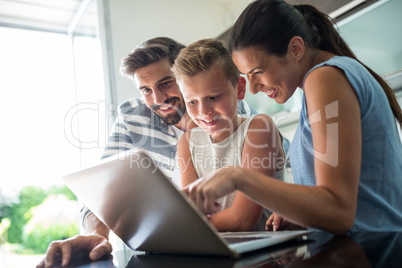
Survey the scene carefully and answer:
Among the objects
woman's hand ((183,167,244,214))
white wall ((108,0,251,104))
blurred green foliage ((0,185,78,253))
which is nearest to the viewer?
woman's hand ((183,167,244,214))

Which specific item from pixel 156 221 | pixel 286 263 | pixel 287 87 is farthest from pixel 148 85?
pixel 286 263

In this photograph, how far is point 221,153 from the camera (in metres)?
1.25

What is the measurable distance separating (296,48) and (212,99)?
334 mm

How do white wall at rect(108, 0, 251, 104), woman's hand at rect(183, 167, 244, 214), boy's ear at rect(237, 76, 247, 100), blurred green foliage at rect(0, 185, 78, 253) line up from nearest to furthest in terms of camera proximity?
woman's hand at rect(183, 167, 244, 214) → boy's ear at rect(237, 76, 247, 100) → white wall at rect(108, 0, 251, 104) → blurred green foliage at rect(0, 185, 78, 253)

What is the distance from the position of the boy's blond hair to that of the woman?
143mm

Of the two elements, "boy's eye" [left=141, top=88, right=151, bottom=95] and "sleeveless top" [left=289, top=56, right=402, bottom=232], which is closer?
"sleeveless top" [left=289, top=56, right=402, bottom=232]

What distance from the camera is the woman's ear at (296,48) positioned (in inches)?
38.1

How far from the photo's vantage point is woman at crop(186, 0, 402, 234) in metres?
0.62

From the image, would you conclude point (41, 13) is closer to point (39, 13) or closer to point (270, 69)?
point (39, 13)

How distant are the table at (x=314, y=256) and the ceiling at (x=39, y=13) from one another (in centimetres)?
297

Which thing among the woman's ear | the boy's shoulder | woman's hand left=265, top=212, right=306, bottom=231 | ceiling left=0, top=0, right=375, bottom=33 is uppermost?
ceiling left=0, top=0, right=375, bottom=33

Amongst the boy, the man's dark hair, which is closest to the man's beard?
the man's dark hair

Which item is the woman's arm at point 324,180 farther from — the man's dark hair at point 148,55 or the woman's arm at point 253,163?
the man's dark hair at point 148,55

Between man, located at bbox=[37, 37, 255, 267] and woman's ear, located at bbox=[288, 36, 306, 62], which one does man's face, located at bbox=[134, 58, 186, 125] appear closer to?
man, located at bbox=[37, 37, 255, 267]
